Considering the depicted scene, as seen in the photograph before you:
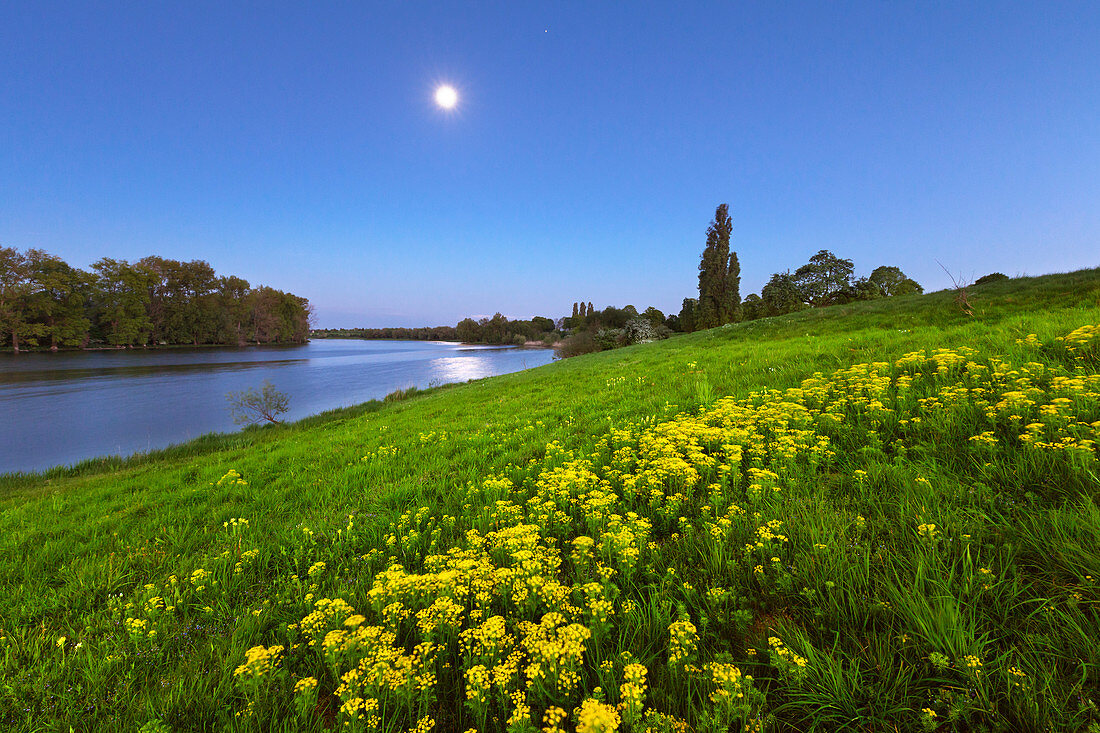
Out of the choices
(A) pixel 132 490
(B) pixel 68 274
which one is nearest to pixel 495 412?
(A) pixel 132 490

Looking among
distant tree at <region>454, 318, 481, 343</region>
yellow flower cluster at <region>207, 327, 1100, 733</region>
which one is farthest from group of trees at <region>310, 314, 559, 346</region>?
yellow flower cluster at <region>207, 327, 1100, 733</region>

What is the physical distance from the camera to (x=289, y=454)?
8734mm

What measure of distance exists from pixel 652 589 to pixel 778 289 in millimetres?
69272

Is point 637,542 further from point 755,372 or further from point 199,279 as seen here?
point 199,279

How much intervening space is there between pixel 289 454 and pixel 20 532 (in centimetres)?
390

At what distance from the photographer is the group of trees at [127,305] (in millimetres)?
49844

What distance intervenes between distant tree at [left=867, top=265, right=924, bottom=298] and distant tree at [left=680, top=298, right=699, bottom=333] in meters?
26.3

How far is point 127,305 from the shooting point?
6053cm

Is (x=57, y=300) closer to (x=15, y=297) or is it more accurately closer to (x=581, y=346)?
(x=15, y=297)

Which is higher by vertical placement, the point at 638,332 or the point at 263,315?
the point at 263,315

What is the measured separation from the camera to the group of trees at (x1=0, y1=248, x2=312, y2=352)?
164 feet

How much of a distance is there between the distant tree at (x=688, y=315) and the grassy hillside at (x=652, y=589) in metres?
55.9

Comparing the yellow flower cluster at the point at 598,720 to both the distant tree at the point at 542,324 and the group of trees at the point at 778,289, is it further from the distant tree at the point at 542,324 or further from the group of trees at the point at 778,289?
the distant tree at the point at 542,324

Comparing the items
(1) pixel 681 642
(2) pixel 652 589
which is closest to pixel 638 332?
(2) pixel 652 589
